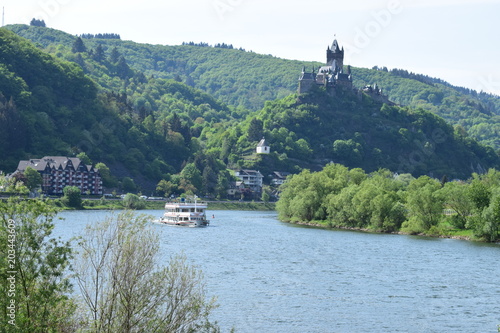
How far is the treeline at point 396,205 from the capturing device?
9769 centimetres

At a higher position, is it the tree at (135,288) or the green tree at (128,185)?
the green tree at (128,185)

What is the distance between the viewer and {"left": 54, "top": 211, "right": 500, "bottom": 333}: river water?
4584 cm

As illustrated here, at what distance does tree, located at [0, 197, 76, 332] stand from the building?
138m

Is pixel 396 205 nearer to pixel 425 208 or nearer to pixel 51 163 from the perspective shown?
pixel 425 208

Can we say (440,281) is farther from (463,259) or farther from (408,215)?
(408,215)

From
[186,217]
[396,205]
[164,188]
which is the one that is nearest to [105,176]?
[164,188]

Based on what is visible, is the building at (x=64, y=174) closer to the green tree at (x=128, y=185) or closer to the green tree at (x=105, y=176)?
the green tree at (x=105, y=176)

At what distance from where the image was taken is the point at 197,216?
12394 cm

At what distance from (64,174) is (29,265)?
14574 cm

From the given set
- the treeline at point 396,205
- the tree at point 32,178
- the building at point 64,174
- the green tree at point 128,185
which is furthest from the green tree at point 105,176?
the treeline at point 396,205

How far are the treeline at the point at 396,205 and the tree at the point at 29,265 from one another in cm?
7149

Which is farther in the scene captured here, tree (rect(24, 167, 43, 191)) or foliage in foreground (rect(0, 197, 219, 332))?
tree (rect(24, 167, 43, 191))

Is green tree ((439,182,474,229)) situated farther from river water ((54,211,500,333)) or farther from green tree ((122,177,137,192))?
green tree ((122,177,137,192))

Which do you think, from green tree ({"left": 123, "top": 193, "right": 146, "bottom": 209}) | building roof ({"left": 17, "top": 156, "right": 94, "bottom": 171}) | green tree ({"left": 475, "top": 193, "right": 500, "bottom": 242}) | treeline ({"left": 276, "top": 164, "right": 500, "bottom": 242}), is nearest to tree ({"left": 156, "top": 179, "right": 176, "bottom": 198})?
building roof ({"left": 17, "top": 156, "right": 94, "bottom": 171})
